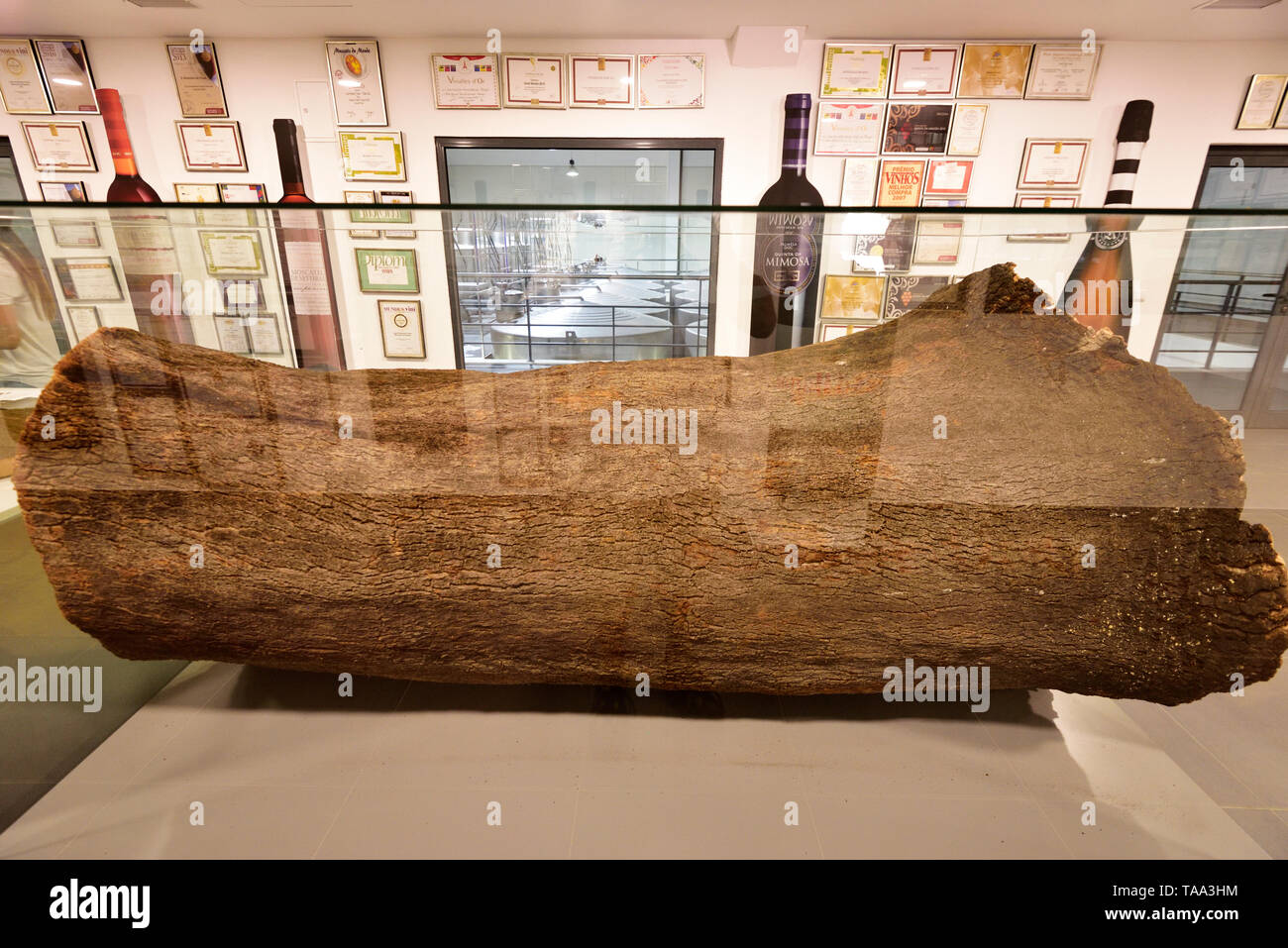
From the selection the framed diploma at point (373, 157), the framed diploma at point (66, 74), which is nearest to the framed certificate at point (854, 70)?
the framed diploma at point (373, 157)

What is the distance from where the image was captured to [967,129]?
2.31 metres

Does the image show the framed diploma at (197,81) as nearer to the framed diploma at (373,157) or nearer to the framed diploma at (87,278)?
the framed diploma at (373,157)

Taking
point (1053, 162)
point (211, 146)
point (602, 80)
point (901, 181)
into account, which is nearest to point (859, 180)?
point (901, 181)

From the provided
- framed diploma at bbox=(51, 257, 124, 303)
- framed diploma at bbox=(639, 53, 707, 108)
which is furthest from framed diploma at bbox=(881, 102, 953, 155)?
framed diploma at bbox=(51, 257, 124, 303)

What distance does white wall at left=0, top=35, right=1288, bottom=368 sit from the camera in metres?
2.27

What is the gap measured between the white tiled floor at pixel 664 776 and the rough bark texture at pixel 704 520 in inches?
8.9

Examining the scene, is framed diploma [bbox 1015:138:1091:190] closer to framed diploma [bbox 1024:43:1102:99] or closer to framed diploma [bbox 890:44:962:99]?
framed diploma [bbox 1024:43:1102:99]

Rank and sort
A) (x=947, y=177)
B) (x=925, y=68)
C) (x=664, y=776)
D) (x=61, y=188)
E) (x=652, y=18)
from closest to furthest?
1. (x=664, y=776)
2. (x=652, y=18)
3. (x=925, y=68)
4. (x=947, y=177)
5. (x=61, y=188)

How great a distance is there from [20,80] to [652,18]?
2619 millimetres

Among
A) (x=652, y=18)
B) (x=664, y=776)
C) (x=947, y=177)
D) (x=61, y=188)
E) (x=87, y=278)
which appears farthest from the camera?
(x=61, y=188)

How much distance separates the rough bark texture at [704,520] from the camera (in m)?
1.26

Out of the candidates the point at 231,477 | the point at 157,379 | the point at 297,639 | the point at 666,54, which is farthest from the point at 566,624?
the point at 666,54

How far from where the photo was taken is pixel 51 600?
5.10ft

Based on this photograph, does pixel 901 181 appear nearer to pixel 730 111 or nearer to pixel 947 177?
pixel 947 177
